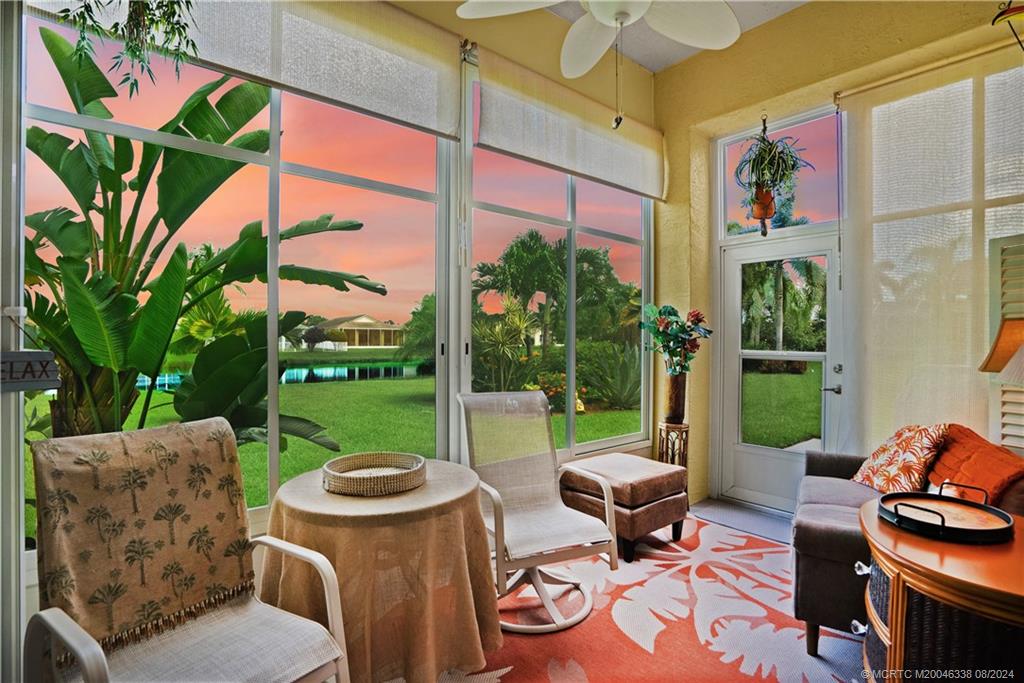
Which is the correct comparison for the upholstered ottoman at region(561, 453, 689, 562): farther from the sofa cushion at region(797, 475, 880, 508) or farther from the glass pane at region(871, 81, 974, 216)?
the glass pane at region(871, 81, 974, 216)

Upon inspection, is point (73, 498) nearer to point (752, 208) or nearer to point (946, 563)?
point (946, 563)

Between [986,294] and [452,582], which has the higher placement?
[986,294]

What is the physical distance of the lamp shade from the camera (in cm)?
222

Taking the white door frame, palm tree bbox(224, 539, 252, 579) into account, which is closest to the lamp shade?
the white door frame

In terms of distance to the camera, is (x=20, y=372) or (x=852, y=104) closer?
(x=20, y=372)

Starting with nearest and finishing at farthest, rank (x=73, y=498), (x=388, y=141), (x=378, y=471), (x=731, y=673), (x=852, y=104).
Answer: (x=73, y=498)
(x=731, y=673)
(x=378, y=471)
(x=388, y=141)
(x=852, y=104)

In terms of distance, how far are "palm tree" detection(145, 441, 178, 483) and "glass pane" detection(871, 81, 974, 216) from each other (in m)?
3.87

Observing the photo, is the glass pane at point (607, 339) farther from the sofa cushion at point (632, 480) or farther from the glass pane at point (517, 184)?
the sofa cushion at point (632, 480)

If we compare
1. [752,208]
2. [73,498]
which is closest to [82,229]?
[73,498]

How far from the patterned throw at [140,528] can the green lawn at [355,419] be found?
3.63 feet

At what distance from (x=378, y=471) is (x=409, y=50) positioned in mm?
2110

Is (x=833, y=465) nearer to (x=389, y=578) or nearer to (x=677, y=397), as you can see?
(x=677, y=397)

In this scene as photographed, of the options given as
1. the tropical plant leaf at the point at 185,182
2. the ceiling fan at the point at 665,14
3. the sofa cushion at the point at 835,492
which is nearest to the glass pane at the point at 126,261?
the tropical plant leaf at the point at 185,182

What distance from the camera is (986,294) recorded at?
111 inches
